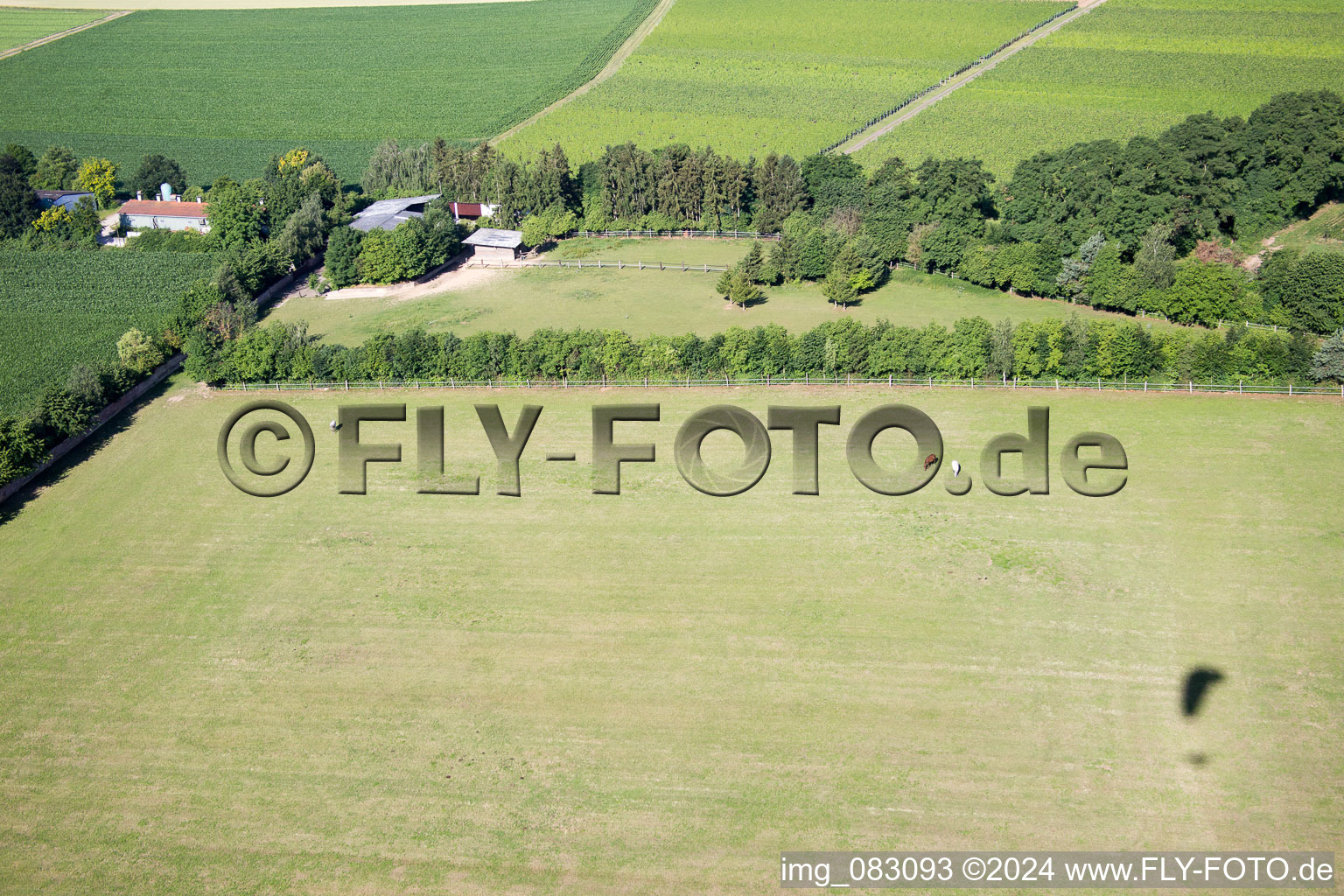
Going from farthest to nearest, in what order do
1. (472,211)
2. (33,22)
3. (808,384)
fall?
(33,22)
(472,211)
(808,384)

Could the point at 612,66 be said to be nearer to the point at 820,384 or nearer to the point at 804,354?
the point at 804,354

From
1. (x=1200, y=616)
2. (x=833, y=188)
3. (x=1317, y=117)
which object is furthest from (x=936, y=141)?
(x=1200, y=616)

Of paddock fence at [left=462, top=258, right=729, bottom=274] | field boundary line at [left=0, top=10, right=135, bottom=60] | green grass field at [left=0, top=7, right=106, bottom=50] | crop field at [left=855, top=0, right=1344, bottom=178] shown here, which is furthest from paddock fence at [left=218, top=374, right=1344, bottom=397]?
green grass field at [left=0, top=7, right=106, bottom=50]

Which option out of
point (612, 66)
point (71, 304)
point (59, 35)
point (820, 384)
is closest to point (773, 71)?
point (612, 66)

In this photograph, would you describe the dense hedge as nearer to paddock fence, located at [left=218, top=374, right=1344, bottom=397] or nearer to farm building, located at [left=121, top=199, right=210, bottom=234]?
paddock fence, located at [left=218, top=374, right=1344, bottom=397]

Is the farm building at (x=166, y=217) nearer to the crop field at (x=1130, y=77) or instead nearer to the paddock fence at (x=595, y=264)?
the paddock fence at (x=595, y=264)

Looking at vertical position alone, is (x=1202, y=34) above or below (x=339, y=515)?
above

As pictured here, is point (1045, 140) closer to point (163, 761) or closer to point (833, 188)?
point (833, 188)
